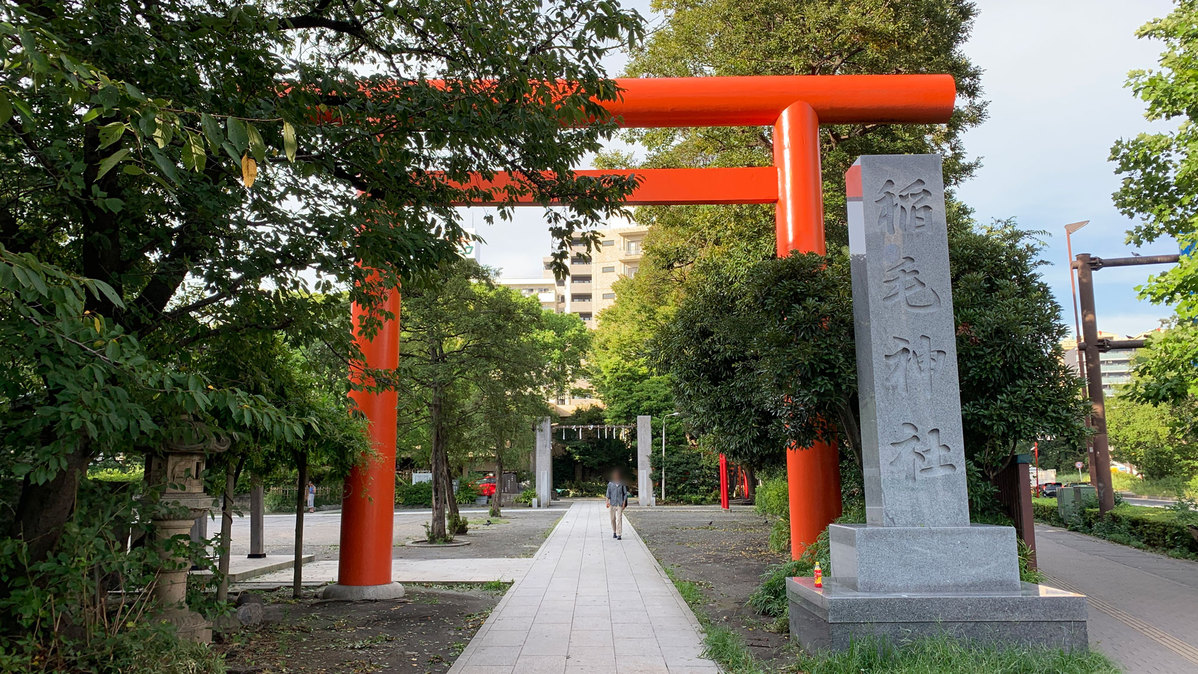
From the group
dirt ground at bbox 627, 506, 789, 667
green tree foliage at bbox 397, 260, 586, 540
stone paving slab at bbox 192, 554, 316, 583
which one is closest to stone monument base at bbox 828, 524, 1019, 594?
dirt ground at bbox 627, 506, 789, 667

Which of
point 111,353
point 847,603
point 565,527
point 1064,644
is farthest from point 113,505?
point 565,527

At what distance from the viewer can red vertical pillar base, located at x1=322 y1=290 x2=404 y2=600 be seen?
32.8ft

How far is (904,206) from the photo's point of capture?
23.7 ft

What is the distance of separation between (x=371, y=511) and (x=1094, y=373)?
17134 millimetres

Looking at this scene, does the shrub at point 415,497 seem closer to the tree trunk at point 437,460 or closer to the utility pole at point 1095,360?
the tree trunk at point 437,460

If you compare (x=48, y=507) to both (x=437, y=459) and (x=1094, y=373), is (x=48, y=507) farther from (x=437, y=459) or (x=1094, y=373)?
(x=1094, y=373)

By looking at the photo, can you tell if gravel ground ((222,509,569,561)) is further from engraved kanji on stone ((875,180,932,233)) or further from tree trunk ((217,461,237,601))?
engraved kanji on stone ((875,180,932,233))

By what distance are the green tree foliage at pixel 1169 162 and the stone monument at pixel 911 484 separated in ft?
19.8

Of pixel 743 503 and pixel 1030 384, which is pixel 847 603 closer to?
pixel 1030 384

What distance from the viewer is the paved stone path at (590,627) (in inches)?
250

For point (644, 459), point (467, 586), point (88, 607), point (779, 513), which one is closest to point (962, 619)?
point (88, 607)

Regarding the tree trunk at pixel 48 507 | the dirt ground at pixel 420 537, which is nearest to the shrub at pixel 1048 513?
the dirt ground at pixel 420 537

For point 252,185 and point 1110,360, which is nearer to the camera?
point 252,185

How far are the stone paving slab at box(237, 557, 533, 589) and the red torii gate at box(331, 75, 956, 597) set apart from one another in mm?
2151
